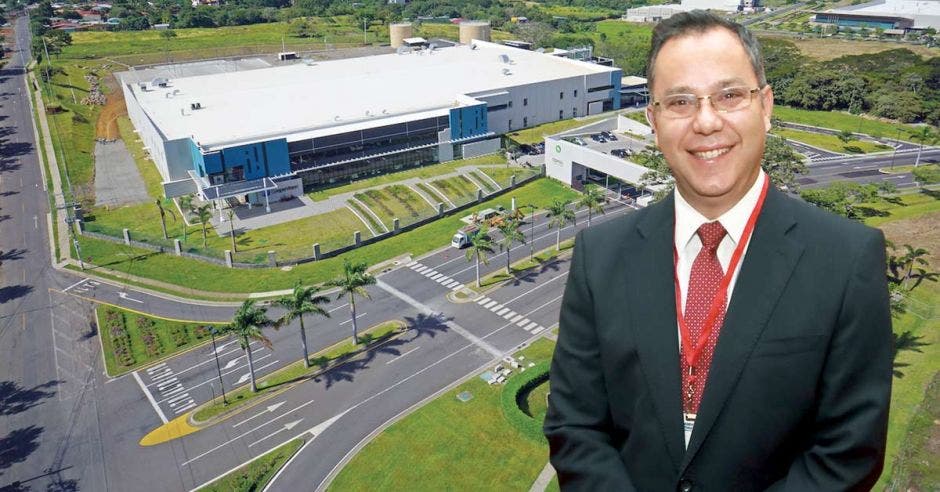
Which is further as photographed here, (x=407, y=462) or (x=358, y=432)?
(x=358, y=432)

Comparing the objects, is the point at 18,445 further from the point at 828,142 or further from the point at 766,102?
the point at 828,142

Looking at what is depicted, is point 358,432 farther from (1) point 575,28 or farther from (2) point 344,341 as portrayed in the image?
(1) point 575,28

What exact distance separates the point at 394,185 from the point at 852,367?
226 feet

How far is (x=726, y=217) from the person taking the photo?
17.6 feet

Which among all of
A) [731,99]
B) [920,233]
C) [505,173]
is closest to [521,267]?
[505,173]

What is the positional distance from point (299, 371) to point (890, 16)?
183892 millimetres

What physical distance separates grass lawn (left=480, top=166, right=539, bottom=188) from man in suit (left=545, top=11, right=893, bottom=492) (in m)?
68.2

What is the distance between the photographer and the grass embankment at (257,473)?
110 ft

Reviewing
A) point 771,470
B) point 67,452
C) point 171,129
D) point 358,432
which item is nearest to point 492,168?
point 171,129

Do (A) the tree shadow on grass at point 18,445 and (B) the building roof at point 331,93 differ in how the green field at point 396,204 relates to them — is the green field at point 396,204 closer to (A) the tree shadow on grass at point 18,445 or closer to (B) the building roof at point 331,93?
(B) the building roof at point 331,93

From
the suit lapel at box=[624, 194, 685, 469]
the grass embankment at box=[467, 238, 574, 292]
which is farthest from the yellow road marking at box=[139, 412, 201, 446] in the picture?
the suit lapel at box=[624, 194, 685, 469]

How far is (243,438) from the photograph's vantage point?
37.3m

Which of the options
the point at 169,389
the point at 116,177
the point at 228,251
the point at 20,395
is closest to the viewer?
the point at 20,395

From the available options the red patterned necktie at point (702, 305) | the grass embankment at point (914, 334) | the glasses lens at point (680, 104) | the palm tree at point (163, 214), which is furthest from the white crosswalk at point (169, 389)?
the glasses lens at point (680, 104)
